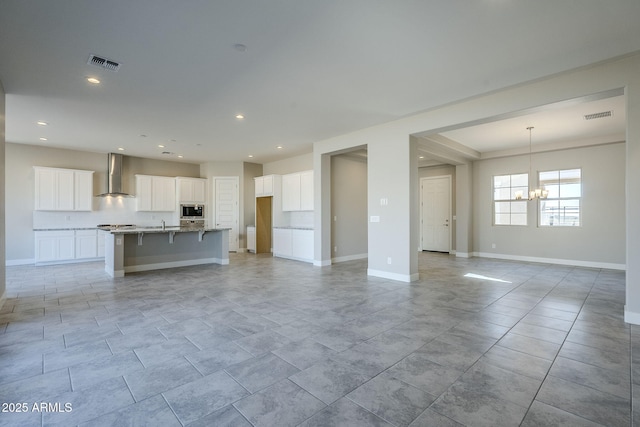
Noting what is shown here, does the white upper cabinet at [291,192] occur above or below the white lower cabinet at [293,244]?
above

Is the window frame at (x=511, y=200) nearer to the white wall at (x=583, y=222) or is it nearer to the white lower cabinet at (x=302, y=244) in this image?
the white wall at (x=583, y=222)

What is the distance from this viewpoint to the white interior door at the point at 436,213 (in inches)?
365

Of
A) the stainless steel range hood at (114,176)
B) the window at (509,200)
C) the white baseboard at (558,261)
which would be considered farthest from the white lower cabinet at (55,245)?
the window at (509,200)

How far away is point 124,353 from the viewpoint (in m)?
2.61

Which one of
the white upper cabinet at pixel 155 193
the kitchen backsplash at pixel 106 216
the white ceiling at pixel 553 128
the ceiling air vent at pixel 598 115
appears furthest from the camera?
the white upper cabinet at pixel 155 193

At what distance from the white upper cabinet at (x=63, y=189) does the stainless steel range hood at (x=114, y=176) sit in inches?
15.4

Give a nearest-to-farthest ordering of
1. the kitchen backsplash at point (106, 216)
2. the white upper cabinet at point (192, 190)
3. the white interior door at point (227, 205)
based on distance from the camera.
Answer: the kitchen backsplash at point (106, 216) < the white upper cabinet at point (192, 190) < the white interior door at point (227, 205)

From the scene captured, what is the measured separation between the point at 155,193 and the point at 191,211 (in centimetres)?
113

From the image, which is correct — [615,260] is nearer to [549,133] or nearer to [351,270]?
[549,133]

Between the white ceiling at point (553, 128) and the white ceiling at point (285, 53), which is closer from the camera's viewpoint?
the white ceiling at point (285, 53)

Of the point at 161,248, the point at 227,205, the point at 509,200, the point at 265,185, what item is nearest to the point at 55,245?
the point at 161,248

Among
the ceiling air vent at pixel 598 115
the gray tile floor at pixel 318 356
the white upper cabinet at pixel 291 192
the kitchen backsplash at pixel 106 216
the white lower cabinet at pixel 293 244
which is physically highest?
the ceiling air vent at pixel 598 115

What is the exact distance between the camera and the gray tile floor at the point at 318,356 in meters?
1.83

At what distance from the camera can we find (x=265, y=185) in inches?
358
